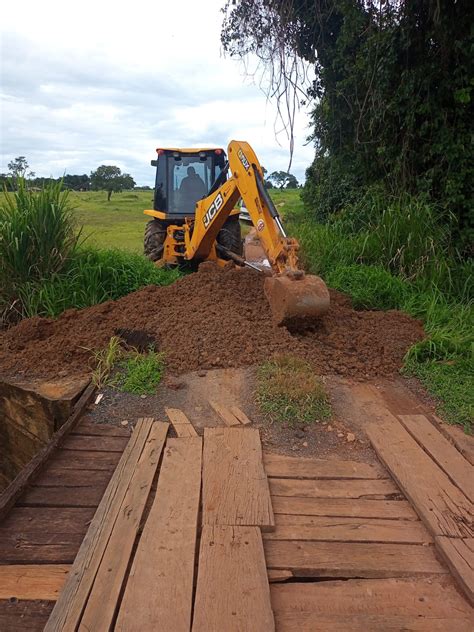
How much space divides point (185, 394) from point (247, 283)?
2.13m

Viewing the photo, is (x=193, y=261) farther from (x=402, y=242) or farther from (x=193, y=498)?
(x=193, y=498)

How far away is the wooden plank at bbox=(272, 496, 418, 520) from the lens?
2180 mm

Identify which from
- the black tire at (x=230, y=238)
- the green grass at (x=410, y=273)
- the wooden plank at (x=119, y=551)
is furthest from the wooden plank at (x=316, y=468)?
the black tire at (x=230, y=238)

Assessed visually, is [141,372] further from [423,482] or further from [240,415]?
[423,482]

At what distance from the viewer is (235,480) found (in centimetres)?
238

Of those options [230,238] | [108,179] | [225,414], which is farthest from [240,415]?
[108,179]

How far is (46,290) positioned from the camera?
543cm

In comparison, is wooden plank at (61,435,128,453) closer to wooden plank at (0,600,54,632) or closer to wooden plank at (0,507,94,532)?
wooden plank at (0,507,94,532)

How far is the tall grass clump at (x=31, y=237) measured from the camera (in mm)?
5387

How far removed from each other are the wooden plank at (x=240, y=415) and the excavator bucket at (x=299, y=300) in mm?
1132

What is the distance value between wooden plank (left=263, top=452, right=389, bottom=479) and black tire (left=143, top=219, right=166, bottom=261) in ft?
17.8

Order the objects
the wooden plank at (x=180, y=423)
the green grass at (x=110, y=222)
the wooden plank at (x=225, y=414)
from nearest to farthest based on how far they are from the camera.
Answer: the wooden plank at (x=180, y=423)
the wooden plank at (x=225, y=414)
the green grass at (x=110, y=222)

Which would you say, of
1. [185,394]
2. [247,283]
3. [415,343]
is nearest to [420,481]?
[185,394]

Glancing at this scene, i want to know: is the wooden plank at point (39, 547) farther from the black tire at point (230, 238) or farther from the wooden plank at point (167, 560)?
the black tire at point (230, 238)
